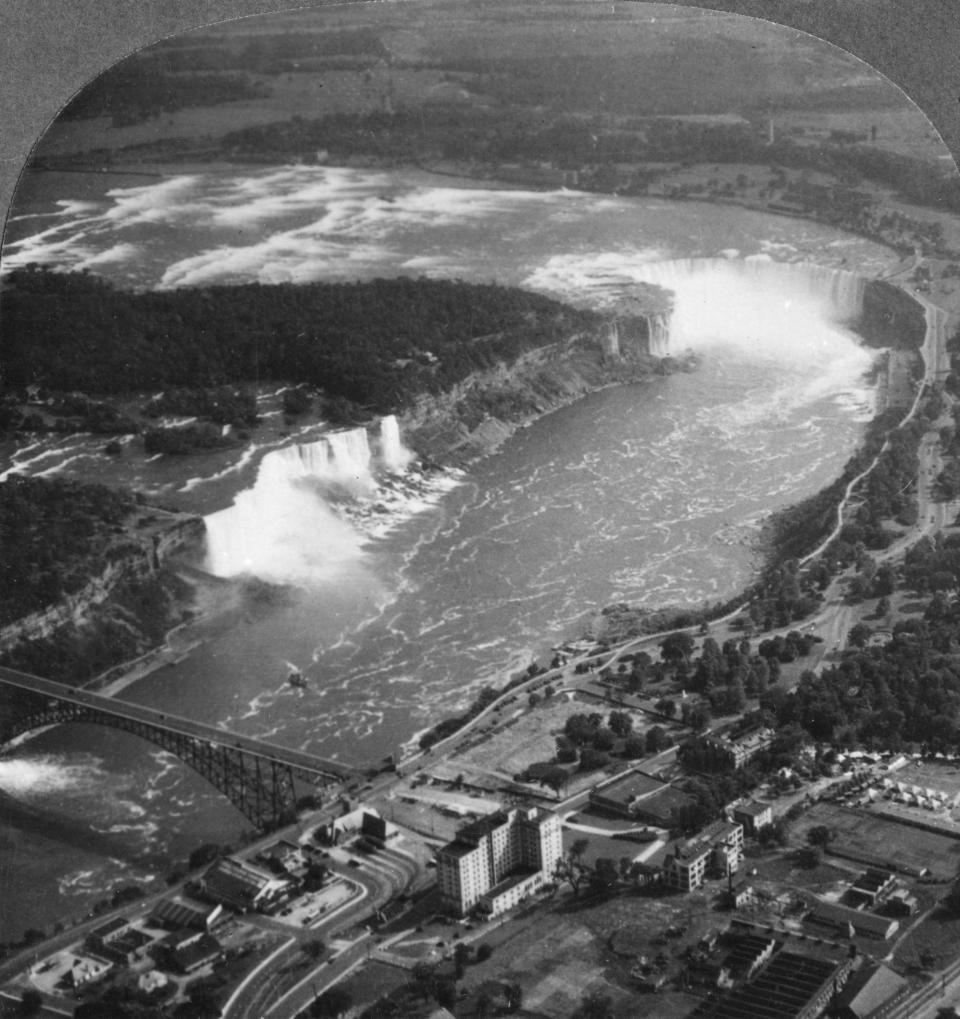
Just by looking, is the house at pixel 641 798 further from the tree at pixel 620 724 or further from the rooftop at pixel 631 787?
the tree at pixel 620 724

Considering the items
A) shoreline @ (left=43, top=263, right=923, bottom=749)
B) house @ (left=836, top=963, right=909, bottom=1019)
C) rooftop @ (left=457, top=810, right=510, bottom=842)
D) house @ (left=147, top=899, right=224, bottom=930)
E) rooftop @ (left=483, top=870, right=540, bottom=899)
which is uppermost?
shoreline @ (left=43, top=263, right=923, bottom=749)

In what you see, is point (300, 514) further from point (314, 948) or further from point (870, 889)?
point (870, 889)

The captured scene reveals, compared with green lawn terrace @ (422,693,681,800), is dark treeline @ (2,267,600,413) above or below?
above

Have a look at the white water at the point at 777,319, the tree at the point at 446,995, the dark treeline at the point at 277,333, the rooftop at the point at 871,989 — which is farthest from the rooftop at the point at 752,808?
the dark treeline at the point at 277,333

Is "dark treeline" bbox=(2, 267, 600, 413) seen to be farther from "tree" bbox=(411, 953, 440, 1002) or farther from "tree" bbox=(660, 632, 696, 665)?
"tree" bbox=(411, 953, 440, 1002)

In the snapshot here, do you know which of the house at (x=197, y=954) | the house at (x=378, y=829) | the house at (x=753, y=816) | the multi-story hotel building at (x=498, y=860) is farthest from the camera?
the house at (x=753, y=816)

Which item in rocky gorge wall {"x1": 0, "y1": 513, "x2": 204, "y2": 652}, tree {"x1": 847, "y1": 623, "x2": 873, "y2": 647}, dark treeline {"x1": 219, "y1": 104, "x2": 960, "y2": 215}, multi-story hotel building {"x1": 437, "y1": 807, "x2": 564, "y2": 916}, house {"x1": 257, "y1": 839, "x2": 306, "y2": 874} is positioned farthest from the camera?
dark treeline {"x1": 219, "y1": 104, "x2": 960, "y2": 215}

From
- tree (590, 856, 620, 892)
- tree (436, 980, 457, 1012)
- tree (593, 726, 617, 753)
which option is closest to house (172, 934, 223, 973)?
tree (436, 980, 457, 1012)
